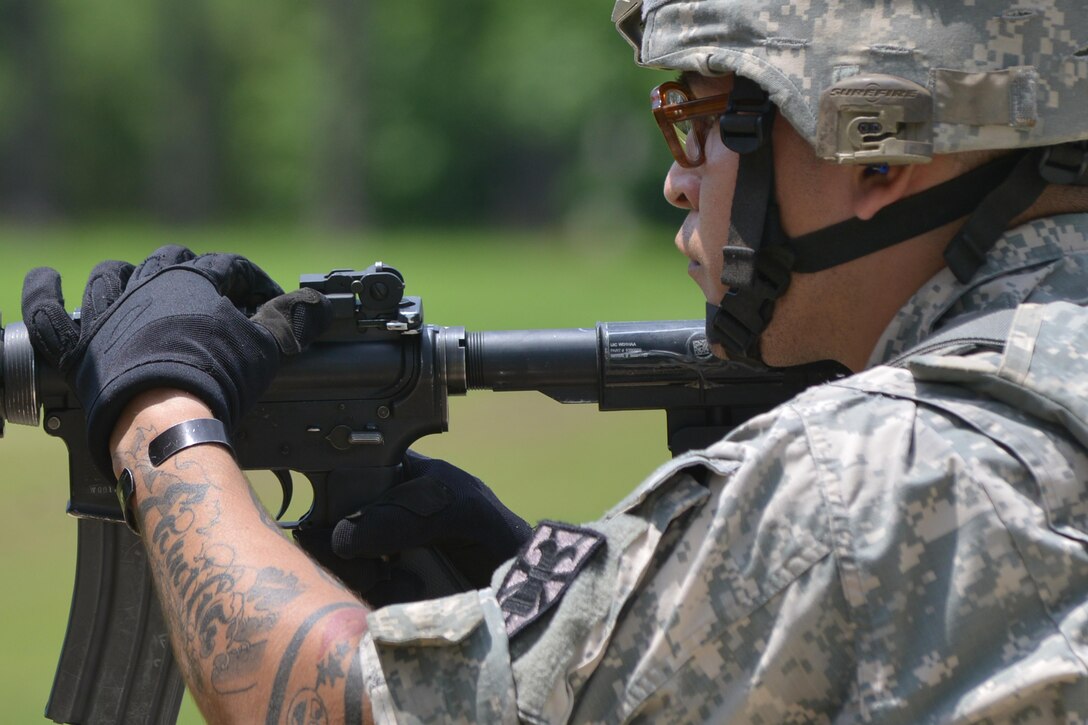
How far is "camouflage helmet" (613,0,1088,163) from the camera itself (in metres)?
2.65

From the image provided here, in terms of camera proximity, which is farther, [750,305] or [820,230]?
[750,305]

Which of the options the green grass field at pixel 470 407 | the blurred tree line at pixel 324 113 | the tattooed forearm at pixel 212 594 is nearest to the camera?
the tattooed forearm at pixel 212 594

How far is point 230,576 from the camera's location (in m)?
2.46

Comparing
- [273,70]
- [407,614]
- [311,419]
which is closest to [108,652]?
[311,419]

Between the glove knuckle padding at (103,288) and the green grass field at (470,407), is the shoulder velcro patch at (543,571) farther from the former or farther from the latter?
the green grass field at (470,407)

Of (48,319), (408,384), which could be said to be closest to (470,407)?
(408,384)

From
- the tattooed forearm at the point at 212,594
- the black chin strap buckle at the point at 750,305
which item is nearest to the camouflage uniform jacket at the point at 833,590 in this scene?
the tattooed forearm at the point at 212,594

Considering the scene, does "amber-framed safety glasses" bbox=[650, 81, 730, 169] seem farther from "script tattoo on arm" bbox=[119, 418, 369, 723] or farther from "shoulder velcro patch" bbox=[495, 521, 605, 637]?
"script tattoo on arm" bbox=[119, 418, 369, 723]

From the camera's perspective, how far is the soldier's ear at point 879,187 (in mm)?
2711

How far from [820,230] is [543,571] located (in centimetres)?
95

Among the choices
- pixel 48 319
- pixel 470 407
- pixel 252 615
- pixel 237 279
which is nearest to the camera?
pixel 252 615

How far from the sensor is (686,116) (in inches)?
115

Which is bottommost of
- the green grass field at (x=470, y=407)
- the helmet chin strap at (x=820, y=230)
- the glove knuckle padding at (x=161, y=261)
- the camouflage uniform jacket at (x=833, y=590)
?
the green grass field at (x=470, y=407)

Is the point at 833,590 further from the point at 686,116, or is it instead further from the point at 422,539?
the point at 422,539
